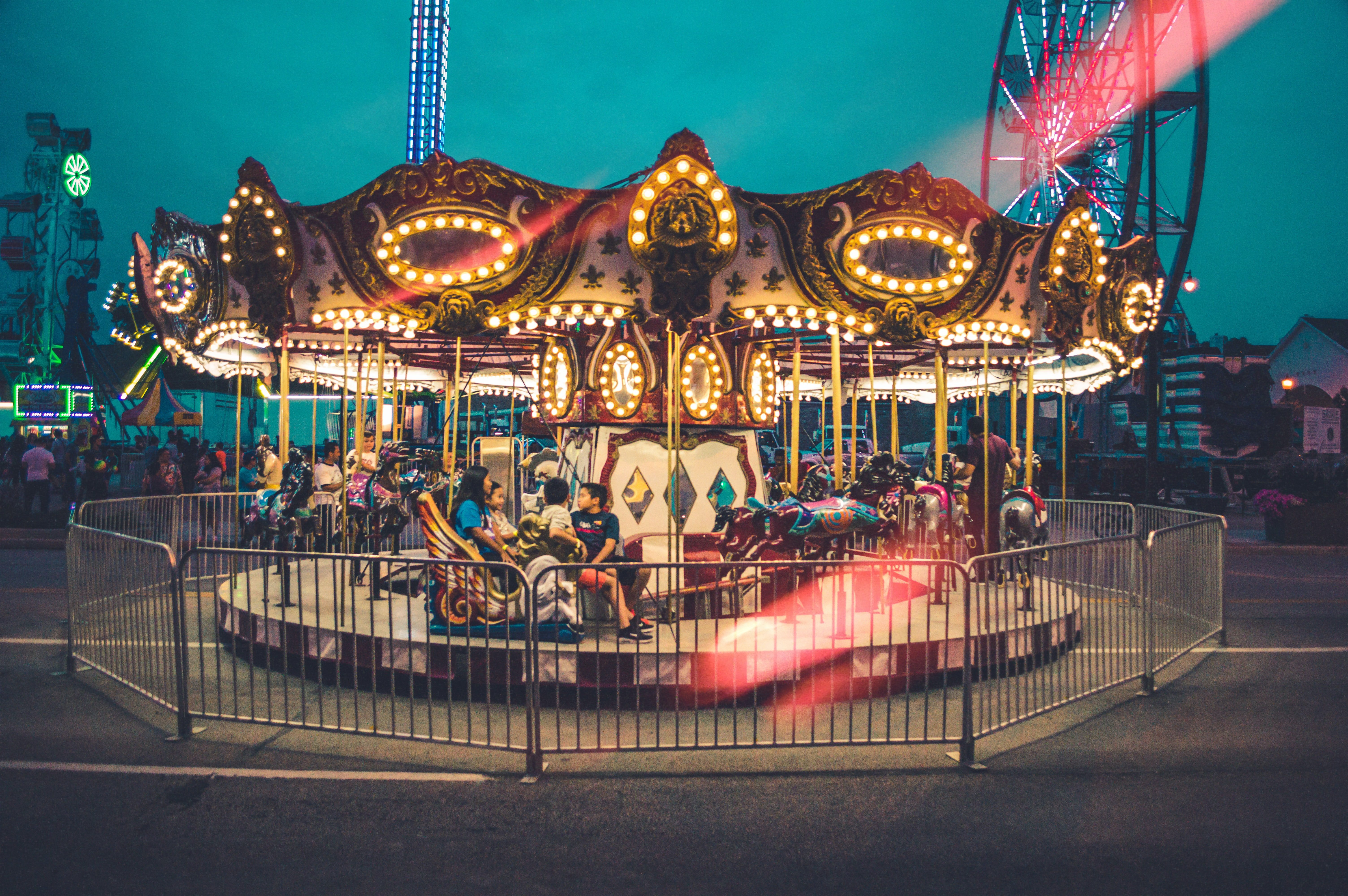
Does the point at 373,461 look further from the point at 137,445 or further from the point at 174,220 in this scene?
the point at 137,445

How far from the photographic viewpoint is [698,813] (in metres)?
3.73

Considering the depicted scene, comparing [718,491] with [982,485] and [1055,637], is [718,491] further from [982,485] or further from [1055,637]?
[1055,637]

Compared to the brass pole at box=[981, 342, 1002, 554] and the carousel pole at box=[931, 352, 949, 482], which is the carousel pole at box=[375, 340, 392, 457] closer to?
the carousel pole at box=[931, 352, 949, 482]

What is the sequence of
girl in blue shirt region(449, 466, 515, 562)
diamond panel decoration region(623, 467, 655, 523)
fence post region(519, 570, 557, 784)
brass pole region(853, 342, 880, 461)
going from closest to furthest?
fence post region(519, 570, 557, 784), girl in blue shirt region(449, 466, 515, 562), brass pole region(853, 342, 880, 461), diamond panel decoration region(623, 467, 655, 523)

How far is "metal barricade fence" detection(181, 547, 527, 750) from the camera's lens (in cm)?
439

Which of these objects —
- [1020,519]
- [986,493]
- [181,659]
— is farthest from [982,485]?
[181,659]

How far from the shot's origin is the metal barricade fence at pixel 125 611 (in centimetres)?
500

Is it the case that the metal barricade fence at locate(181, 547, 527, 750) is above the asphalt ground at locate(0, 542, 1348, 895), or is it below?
above

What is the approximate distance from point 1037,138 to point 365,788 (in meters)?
25.0

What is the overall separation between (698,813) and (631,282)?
4044 mm

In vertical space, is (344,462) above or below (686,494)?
above

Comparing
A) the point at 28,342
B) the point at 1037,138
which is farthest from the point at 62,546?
the point at 28,342

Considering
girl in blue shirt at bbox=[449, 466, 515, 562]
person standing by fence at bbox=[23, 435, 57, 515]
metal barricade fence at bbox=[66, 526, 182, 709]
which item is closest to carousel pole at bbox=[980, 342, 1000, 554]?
girl in blue shirt at bbox=[449, 466, 515, 562]

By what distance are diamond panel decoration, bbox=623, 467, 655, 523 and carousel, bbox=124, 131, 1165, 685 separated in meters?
0.02
